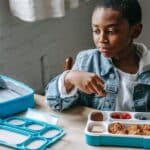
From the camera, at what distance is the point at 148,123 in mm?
1119

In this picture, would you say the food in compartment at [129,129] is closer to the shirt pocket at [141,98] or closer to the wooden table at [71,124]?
the wooden table at [71,124]

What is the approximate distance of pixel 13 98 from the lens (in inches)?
49.8

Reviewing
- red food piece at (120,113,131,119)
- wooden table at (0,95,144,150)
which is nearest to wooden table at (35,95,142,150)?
wooden table at (0,95,144,150)

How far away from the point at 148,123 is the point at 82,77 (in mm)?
233

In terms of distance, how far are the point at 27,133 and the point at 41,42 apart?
1.24 meters

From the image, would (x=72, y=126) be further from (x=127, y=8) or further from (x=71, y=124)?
(x=127, y=8)

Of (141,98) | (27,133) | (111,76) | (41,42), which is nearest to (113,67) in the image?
(111,76)

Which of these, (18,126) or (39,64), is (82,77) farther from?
(39,64)

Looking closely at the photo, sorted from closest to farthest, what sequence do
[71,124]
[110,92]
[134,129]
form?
[134,129] → [71,124] → [110,92]

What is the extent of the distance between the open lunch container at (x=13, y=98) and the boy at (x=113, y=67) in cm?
7

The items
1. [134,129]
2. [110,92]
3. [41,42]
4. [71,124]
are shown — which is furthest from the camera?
[41,42]

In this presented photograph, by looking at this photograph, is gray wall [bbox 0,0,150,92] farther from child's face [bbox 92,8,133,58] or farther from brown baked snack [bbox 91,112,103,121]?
brown baked snack [bbox 91,112,103,121]

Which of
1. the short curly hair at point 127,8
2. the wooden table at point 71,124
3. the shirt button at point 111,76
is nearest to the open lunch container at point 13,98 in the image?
the wooden table at point 71,124

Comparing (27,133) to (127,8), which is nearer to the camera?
(27,133)
